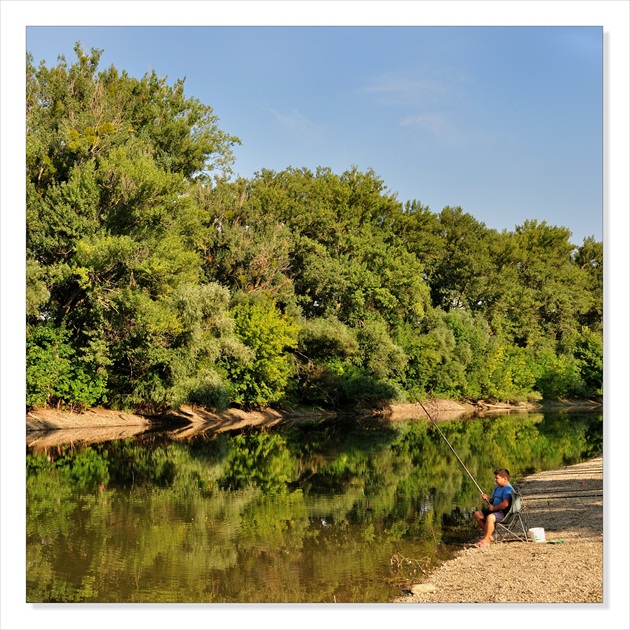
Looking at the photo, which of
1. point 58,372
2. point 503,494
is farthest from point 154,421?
point 503,494

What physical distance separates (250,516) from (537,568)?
5.80 meters

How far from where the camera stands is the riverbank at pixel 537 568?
7750 millimetres

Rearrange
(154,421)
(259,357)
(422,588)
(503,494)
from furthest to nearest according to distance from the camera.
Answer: (259,357), (154,421), (503,494), (422,588)

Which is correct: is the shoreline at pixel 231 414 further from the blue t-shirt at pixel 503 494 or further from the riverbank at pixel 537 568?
the blue t-shirt at pixel 503 494

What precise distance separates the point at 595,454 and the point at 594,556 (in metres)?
14.9

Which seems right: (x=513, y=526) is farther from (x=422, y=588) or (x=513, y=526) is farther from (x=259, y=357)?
(x=259, y=357)

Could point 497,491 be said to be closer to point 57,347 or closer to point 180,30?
point 180,30

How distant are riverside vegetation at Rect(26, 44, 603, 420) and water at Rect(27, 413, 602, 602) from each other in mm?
6256

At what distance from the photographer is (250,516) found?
13.4m

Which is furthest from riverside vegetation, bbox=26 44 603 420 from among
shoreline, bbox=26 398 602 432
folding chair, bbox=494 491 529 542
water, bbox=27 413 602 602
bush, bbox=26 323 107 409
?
folding chair, bbox=494 491 529 542

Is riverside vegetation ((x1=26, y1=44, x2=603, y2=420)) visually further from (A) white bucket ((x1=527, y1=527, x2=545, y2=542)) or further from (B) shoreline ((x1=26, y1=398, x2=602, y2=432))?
(A) white bucket ((x1=527, y1=527, x2=545, y2=542))

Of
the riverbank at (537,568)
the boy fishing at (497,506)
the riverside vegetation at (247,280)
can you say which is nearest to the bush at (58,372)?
the riverside vegetation at (247,280)

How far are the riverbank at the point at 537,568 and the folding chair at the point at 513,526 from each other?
→ 0.25m
